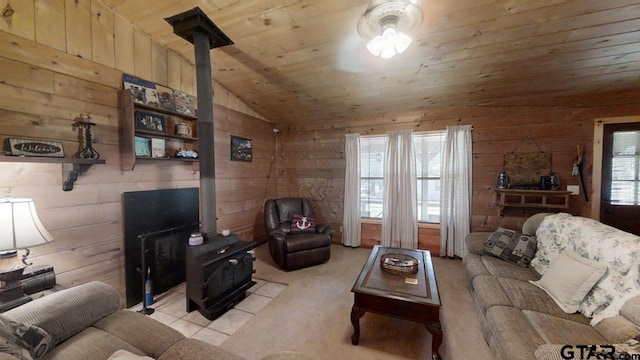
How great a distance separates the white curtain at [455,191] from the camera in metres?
3.54

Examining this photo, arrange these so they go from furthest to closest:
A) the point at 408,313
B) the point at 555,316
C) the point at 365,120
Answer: the point at 365,120
the point at 408,313
the point at 555,316

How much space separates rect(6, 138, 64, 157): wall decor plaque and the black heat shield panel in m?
0.63

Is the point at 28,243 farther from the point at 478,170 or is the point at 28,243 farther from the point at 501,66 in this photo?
the point at 478,170

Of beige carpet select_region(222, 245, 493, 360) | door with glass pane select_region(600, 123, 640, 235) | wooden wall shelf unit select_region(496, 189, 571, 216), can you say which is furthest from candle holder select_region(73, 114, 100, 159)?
door with glass pane select_region(600, 123, 640, 235)

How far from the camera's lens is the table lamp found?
1370 millimetres

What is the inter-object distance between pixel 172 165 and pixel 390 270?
2.64 meters

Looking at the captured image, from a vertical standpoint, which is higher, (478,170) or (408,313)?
(478,170)

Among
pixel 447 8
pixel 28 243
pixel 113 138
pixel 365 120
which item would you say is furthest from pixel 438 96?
pixel 28 243

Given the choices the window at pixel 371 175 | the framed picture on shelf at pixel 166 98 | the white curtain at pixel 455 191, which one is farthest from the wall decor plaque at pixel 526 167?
the framed picture on shelf at pixel 166 98

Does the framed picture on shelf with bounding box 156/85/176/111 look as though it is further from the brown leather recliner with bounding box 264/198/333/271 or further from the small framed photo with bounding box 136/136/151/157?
the brown leather recliner with bounding box 264/198/333/271

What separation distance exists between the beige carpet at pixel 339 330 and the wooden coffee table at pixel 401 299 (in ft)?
0.54

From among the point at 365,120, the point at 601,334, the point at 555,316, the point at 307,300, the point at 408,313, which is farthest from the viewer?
the point at 365,120

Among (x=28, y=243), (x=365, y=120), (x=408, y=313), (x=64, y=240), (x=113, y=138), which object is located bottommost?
(x=408, y=313)

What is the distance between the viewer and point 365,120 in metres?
4.13
